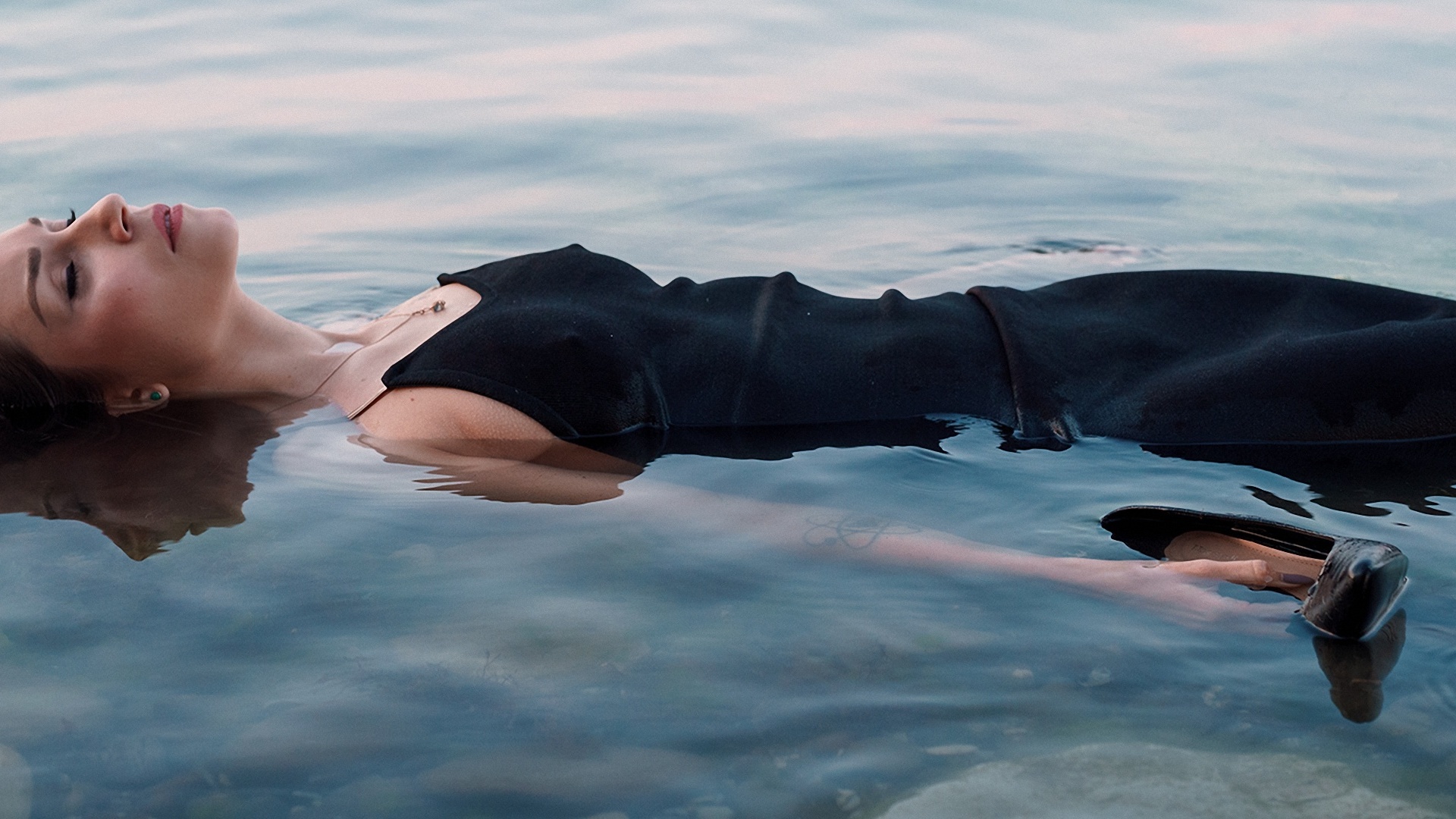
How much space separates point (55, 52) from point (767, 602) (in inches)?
309

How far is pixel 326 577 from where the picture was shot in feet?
8.81

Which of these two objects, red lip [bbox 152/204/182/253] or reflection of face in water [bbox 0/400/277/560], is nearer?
reflection of face in water [bbox 0/400/277/560]

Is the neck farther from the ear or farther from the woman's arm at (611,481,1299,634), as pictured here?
the woman's arm at (611,481,1299,634)

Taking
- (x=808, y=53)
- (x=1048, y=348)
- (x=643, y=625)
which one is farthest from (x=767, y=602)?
(x=808, y=53)

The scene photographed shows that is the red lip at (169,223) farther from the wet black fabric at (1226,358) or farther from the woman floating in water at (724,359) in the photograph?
the wet black fabric at (1226,358)

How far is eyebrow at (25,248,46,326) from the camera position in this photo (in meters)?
3.18

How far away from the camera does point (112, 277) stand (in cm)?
313

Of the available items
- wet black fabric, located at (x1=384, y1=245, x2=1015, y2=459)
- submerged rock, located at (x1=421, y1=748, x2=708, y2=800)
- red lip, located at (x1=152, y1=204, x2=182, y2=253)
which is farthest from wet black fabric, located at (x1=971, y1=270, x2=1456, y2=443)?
red lip, located at (x1=152, y1=204, x2=182, y2=253)

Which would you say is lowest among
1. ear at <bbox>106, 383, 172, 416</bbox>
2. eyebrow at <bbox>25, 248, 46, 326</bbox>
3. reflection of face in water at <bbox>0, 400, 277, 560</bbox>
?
reflection of face in water at <bbox>0, 400, 277, 560</bbox>

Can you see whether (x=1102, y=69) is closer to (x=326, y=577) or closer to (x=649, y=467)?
(x=649, y=467)

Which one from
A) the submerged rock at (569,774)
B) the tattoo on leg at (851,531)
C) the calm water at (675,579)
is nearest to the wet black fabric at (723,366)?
the calm water at (675,579)

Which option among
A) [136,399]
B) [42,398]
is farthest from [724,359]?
[42,398]

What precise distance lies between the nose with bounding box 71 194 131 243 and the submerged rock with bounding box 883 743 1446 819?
2350 millimetres

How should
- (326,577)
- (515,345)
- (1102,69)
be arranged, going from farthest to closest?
1. (1102,69)
2. (515,345)
3. (326,577)
